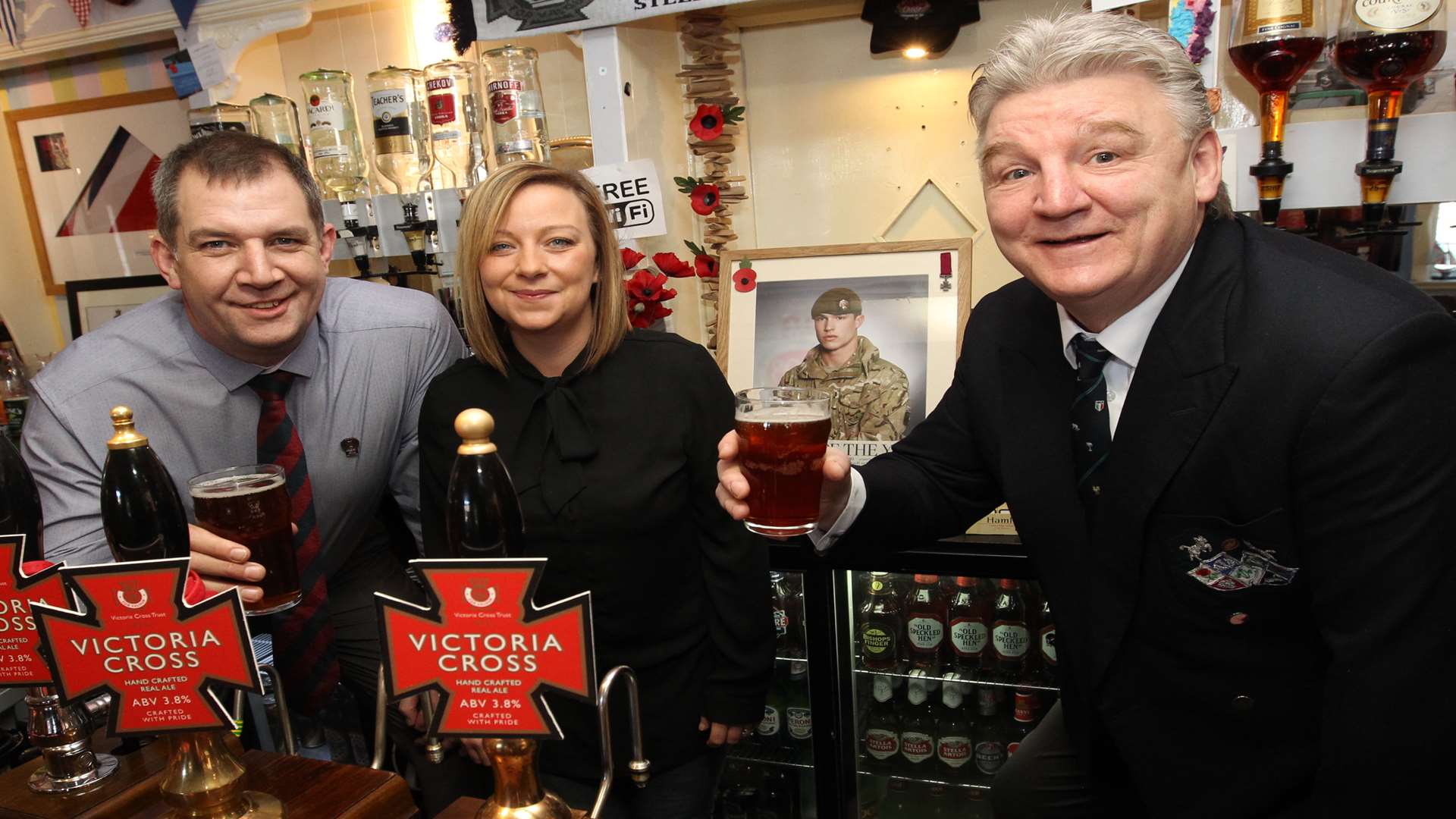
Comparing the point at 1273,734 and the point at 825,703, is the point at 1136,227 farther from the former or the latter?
the point at 825,703

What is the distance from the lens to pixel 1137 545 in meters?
1.40

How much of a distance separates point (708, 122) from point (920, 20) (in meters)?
0.64

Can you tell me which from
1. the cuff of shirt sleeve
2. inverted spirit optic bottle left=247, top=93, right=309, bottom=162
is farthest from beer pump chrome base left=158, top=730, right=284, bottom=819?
inverted spirit optic bottle left=247, top=93, right=309, bottom=162

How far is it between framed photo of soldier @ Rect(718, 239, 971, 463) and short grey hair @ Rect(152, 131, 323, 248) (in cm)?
123

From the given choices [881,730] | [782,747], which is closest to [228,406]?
[782,747]

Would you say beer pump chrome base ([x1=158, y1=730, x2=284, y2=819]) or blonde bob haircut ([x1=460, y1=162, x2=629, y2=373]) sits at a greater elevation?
blonde bob haircut ([x1=460, y1=162, x2=629, y2=373])

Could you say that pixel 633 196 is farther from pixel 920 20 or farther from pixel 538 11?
pixel 920 20

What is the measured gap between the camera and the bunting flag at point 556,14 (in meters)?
2.44

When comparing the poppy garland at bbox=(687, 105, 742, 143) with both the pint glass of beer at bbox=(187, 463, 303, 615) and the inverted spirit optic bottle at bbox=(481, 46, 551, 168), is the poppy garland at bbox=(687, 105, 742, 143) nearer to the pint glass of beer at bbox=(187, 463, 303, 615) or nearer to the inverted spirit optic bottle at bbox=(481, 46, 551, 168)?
the inverted spirit optic bottle at bbox=(481, 46, 551, 168)

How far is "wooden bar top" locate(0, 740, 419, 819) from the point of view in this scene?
1110 mm

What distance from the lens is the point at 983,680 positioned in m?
2.49

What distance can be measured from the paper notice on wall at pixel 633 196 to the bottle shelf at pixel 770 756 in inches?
56.7

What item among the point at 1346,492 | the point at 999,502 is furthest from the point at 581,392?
the point at 1346,492

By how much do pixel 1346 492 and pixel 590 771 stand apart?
1.28m
